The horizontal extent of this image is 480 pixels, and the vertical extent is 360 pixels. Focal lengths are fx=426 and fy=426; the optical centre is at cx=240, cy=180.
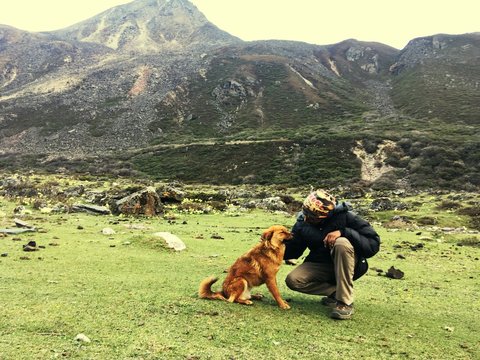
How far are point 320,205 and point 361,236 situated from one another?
3.22 ft

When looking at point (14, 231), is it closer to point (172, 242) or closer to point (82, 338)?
point (172, 242)

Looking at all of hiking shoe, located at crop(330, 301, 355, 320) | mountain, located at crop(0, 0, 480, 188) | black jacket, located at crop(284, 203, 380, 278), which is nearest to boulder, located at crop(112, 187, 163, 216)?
black jacket, located at crop(284, 203, 380, 278)

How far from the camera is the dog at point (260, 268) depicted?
7.46 m

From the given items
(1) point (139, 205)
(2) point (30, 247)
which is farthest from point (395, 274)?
(1) point (139, 205)

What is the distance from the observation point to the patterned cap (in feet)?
24.2

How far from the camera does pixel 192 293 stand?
8.42 meters

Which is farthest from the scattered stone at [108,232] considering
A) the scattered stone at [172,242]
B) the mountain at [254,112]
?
the mountain at [254,112]

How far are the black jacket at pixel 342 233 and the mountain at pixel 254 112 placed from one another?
4592cm

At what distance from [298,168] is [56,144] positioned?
2492 inches

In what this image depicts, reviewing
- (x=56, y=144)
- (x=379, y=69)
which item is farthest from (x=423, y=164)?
(x=379, y=69)

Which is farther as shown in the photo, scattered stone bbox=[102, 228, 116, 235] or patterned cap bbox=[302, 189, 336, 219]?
scattered stone bbox=[102, 228, 116, 235]

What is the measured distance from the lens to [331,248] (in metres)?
7.56

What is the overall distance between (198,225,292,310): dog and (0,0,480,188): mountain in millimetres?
46601

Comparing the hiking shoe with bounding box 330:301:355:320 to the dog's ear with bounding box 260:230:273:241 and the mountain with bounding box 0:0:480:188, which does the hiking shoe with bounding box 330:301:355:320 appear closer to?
the dog's ear with bounding box 260:230:273:241
